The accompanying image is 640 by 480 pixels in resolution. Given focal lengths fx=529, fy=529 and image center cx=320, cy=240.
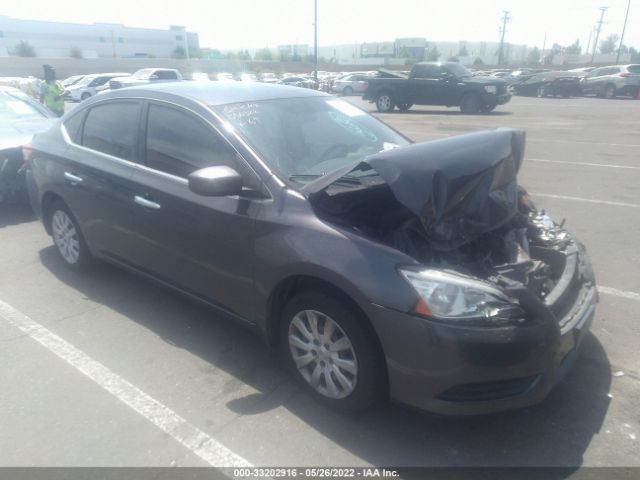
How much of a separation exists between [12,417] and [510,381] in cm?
276

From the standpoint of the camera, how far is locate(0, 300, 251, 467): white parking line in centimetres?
274

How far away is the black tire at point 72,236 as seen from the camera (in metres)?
4.75

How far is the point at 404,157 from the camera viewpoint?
2.89 metres

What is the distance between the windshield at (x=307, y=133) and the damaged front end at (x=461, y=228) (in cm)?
41

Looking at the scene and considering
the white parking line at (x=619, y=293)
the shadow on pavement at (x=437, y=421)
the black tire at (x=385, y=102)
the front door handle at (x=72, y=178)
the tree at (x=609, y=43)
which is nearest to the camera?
the shadow on pavement at (x=437, y=421)

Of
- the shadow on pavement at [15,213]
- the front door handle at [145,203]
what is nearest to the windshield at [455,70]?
the shadow on pavement at [15,213]

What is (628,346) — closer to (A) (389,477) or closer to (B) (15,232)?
(A) (389,477)

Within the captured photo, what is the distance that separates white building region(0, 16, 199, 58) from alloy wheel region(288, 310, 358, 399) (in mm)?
81795

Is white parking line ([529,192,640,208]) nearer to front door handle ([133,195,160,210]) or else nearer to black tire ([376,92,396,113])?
front door handle ([133,195,160,210])

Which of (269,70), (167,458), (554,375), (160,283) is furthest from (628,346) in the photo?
(269,70)

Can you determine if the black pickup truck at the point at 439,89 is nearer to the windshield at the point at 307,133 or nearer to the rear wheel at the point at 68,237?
the windshield at the point at 307,133

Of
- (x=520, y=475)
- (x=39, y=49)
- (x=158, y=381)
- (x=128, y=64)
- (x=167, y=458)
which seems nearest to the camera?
(x=520, y=475)

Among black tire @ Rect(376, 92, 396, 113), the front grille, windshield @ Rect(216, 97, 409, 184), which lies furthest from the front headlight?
black tire @ Rect(376, 92, 396, 113)

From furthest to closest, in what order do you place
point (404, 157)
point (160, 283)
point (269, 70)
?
point (269, 70) → point (160, 283) → point (404, 157)
